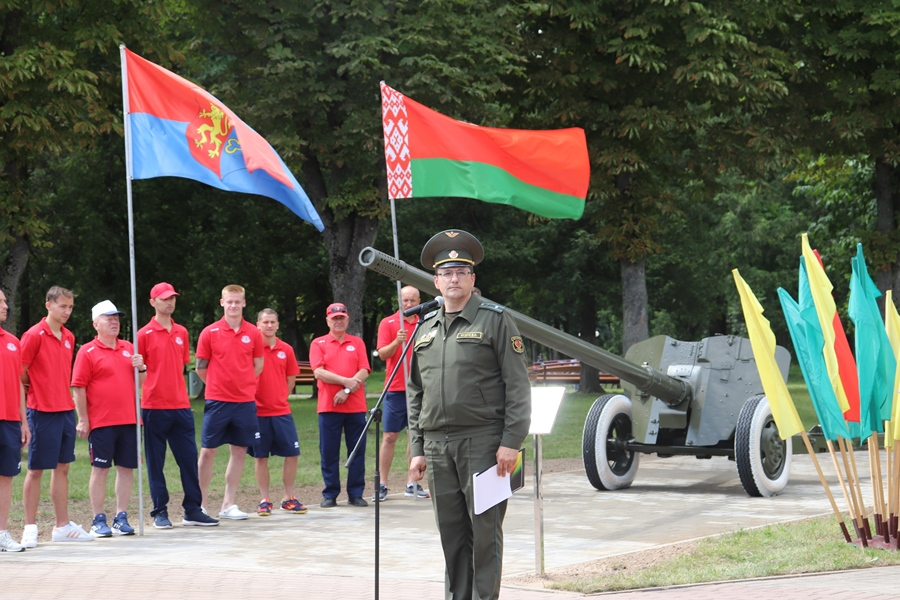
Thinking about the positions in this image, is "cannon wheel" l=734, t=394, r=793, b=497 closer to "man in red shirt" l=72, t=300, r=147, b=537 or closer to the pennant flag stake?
the pennant flag stake

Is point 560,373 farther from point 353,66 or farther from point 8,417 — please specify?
point 8,417

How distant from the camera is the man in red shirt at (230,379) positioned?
10.2 metres

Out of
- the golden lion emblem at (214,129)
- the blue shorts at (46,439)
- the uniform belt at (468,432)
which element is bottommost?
the blue shorts at (46,439)

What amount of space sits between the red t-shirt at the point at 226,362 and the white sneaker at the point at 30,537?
1.89 m

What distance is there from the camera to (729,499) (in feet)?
38.4

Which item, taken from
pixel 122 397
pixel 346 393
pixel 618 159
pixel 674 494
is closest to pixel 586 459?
pixel 674 494

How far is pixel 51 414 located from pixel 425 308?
4.16 metres

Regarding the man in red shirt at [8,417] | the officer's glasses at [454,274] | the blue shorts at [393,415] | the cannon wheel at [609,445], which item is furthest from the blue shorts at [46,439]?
the cannon wheel at [609,445]

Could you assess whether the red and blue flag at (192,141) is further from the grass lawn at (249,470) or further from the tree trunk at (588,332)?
the tree trunk at (588,332)

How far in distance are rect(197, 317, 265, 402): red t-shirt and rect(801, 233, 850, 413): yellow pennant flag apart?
4686mm

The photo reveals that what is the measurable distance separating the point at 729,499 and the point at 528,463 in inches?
172

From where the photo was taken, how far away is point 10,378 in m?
8.79

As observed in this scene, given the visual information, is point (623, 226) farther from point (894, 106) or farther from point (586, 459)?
point (586, 459)

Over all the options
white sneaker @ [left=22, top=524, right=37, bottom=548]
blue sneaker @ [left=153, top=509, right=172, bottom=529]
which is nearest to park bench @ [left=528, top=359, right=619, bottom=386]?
blue sneaker @ [left=153, top=509, right=172, bottom=529]
